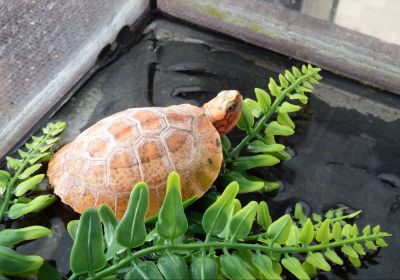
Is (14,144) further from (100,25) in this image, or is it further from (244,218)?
(244,218)

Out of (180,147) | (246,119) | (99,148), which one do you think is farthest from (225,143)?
(99,148)

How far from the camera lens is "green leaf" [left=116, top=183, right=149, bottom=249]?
736 mm

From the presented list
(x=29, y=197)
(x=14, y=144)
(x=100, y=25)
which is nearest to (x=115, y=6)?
(x=100, y=25)

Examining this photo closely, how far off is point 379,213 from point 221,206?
0.52 metres

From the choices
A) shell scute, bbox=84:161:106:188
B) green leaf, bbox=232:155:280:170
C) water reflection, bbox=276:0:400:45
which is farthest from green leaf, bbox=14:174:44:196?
water reflection, bbox=276:0:400:45

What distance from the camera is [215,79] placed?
4.64 feet

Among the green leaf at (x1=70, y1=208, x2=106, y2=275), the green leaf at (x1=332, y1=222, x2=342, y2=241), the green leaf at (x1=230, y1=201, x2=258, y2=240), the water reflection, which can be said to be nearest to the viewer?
the green leaf at (x1=70, y1=208, x2=106, y2=275)

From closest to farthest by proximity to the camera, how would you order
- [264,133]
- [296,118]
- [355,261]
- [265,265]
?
[265,265]
[355,261]
[264,133]
[296,118]

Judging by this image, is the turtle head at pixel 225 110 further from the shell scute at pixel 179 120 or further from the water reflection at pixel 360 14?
the water reflection at pixel 360 14

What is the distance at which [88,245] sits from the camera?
73 cm

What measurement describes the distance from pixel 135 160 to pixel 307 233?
1.17ft

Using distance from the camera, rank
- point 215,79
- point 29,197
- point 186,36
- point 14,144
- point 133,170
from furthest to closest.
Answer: point 186,36 < point 215,79 < point 14,144 < point 29,197 < point 133,170

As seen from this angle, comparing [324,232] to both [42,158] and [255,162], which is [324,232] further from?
[42,158]

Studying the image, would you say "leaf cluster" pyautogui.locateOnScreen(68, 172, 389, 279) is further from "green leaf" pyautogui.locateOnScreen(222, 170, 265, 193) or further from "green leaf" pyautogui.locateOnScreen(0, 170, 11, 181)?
"green leaf" pyautogui.locateOnScreen(0, 170, 11, 181)
